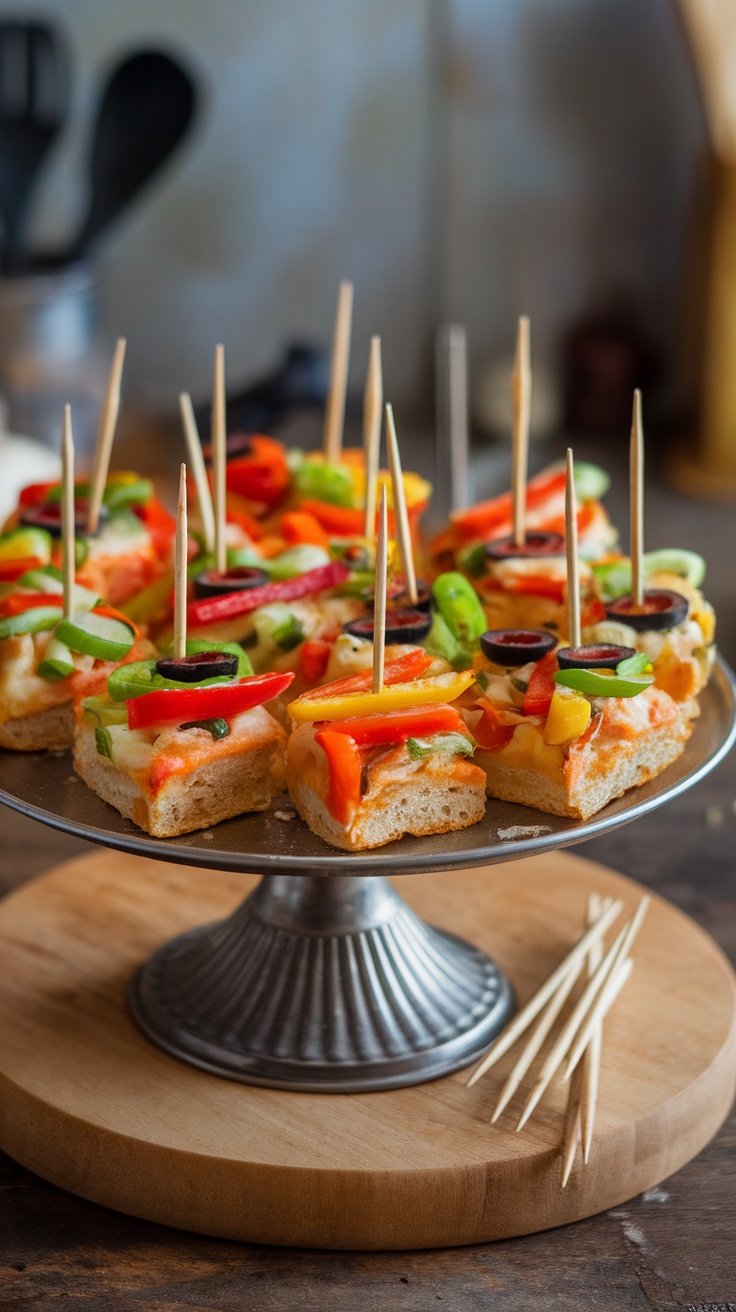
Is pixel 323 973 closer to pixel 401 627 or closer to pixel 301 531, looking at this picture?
pixel 401 627

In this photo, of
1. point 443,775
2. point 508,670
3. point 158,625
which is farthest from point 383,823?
point 158,625

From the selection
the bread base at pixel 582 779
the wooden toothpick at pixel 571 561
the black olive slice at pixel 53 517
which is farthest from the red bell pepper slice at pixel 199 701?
the black olive slice at pixel 53 517

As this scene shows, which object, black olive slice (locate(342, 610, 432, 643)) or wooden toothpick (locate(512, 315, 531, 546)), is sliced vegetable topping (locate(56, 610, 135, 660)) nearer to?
black olive slice (locate(342, 610, 432, 643))

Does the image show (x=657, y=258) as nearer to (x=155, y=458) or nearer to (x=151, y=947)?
(x=155, y=458)

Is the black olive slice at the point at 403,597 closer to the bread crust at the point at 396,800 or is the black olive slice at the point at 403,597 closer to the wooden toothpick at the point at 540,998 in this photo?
the bread crust at the point at 396,800

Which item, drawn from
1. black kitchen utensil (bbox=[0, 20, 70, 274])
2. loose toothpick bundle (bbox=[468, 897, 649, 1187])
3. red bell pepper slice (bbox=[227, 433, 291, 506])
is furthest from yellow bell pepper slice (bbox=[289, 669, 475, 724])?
black kitchen utensil (bbox=[0, 20, 70, 274])

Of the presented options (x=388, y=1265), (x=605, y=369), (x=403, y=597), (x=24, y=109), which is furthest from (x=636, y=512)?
(x=605, y=369)

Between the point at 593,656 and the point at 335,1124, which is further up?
the point at 593,656
